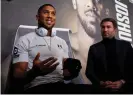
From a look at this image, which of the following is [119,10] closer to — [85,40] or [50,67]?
[85,40]

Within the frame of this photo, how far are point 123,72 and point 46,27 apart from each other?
0.76 m

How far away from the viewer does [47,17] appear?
1.91 metres

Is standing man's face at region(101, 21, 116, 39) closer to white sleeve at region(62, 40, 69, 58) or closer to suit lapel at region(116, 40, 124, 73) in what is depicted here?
suit lapel at region(116, 40, 124, 73)

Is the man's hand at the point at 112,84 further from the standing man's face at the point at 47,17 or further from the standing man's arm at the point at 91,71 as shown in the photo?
the standing man's face at the point at 47,17

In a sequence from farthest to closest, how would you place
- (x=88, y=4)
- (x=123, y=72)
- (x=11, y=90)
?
(x=88, y=4) → (x=123, y=72) → (x=11, y=90)

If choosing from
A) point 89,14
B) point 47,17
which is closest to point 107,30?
point 89,14

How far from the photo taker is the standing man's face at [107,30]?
2.00m

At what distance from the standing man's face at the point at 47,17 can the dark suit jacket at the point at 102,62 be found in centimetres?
42

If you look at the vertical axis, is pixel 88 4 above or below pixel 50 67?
above

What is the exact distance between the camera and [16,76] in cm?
180

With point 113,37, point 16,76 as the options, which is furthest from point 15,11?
point 113,37

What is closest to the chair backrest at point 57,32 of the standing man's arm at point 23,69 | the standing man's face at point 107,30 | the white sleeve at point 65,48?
the white sleeve at point 65,48

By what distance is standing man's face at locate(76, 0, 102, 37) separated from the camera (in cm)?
200

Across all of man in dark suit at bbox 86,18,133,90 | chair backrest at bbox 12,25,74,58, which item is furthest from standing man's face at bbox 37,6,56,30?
man in dark suit at bbox 86,18,133,90
